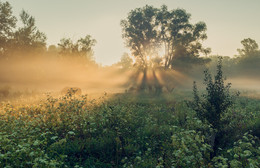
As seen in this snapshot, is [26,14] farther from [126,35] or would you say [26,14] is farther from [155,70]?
[155,70]

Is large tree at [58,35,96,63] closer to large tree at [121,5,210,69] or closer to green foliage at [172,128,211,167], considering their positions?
large tree at [121,5,210,69]

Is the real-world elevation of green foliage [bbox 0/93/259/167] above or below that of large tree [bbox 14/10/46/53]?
below

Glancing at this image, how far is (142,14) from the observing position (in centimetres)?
3331

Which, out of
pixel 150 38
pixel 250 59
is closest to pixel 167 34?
pixel 150 38

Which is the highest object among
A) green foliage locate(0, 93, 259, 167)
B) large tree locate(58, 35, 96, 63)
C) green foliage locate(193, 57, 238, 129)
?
large tree locate(58, 35, 96, 63)

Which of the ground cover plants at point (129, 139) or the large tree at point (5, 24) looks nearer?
the ground cover plants at point (129, 139)

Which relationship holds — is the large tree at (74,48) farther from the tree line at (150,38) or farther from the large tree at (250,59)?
the large tree at (250,59)

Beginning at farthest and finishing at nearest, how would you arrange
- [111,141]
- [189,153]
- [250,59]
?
[250,59] < [111,141] < [189,153]

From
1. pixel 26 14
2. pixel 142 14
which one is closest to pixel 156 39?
pixel 142 14

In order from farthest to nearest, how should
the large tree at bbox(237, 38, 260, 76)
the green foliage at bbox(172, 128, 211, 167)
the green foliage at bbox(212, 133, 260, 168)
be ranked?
the large tree at bbox(237, 38, 260, 76) → the green foliage at bbox(172, 128, 211, 167) → the green foliage at bbox(212, 133, 260, 168)

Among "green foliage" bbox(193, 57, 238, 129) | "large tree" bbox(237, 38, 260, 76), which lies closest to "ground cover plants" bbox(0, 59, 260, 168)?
"green foliage" bbox(193, 57, 238, 129)

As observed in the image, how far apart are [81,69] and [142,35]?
18.0 metres

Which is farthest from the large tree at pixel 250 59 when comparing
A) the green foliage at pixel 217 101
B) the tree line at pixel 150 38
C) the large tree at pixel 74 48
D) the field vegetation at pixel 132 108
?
the green foliage at pixel 217 101

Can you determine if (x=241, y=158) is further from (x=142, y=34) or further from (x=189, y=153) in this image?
(x=142, y=34)
